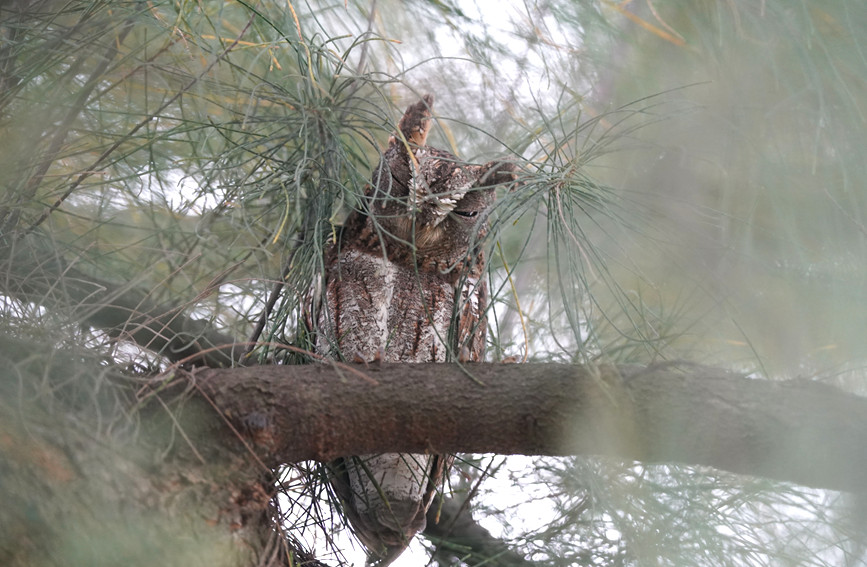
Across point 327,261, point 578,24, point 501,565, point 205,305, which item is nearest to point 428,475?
point 501,565

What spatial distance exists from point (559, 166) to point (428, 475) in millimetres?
609

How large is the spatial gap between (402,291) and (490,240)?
10.4 inches

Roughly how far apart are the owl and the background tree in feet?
0.25

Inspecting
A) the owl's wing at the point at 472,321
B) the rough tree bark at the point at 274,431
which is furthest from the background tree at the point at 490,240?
the owl's wing at the point at 472,321

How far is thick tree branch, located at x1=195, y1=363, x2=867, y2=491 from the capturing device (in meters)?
0.95

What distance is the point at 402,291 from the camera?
1423 millimetres

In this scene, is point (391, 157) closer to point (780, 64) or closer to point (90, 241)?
point (90, 241)

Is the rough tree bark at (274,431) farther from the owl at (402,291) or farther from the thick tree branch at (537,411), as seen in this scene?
the owl at (402,291)

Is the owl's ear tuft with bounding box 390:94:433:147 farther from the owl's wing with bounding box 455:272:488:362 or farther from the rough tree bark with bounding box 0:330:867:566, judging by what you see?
the rough tree bark with bounding box 0:330:867:566

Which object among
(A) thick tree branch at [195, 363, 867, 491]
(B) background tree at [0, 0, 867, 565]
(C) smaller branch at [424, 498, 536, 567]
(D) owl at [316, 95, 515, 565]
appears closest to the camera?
(B) background tree at [0, 0, 867, 565]

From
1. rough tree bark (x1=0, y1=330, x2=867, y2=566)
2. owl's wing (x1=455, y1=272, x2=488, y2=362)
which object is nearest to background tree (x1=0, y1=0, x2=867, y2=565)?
rough tree bark (x1=0, y1=330, x2=867, y2=566)

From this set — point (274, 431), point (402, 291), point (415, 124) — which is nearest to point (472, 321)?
point (402, 291)

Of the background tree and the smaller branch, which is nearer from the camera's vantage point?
the background tree

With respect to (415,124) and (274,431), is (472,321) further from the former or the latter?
(274,431)
